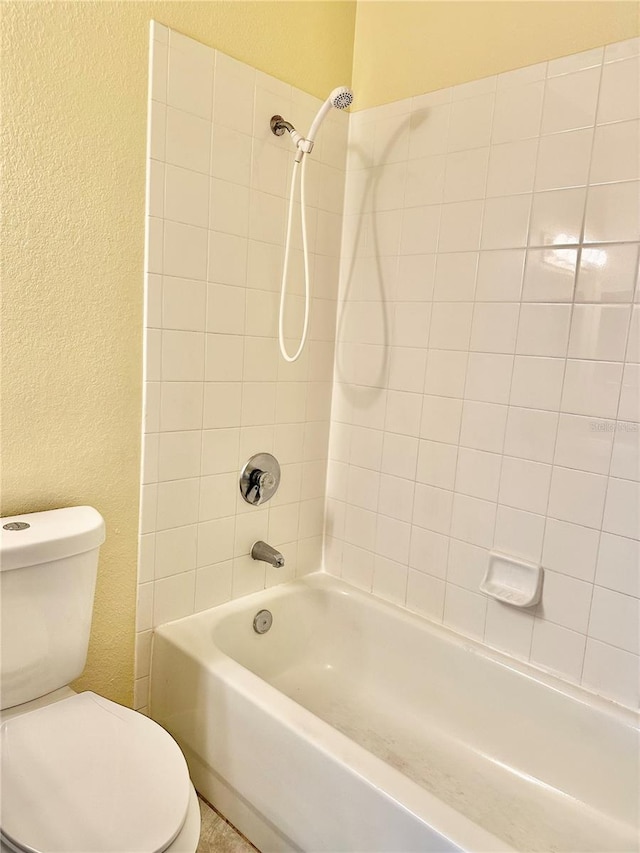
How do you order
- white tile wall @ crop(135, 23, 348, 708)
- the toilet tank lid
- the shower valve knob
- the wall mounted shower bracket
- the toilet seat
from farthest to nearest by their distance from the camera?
1. the shower valve knob
2. the wall mounted shower bracket
3. white tile wall @ crop(135, 23, 348, 708)
4. the toilet tank lid
5. the toilet seat

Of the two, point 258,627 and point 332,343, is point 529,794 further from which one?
point 332,343

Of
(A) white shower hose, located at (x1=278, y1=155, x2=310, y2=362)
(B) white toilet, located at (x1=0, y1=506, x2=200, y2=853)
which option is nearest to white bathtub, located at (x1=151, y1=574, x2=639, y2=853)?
(B) white toilet, located at (x1=0, y1=506, x2=200, y2=853)

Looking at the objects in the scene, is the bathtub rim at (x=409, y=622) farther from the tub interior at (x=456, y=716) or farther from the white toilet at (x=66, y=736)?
the white toilet at (x=66, y=736)

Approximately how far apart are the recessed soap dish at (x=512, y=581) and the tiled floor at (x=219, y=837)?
0.91 m

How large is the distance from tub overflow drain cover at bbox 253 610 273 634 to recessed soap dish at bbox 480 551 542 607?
26.5 inches

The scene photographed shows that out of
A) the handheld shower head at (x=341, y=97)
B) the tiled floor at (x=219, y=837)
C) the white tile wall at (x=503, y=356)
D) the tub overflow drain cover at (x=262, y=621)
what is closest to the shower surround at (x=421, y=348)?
the white tile wall at (x=503, y=356)

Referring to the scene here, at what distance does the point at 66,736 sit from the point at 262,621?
30.3 inches

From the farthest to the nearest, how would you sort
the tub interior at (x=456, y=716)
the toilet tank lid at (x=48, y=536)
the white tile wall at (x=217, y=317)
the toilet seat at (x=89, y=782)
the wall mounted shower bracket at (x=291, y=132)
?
1. the wall mounted shower bracket at (x=291, y=132)
2. the white tile wall at (x=217, y=317)
3. the tub interior at (x=456, y=716)
4. the toilet tank lid at (x=48, y=536)
5. the toilet seat at (x=89, y=782)

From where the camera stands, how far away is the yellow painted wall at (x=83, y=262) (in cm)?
128

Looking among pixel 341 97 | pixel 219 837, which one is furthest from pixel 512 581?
pixel 341 97

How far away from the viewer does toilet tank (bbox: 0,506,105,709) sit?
1.21m

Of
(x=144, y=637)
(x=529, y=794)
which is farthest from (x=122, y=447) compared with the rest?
(x=529, y=794)

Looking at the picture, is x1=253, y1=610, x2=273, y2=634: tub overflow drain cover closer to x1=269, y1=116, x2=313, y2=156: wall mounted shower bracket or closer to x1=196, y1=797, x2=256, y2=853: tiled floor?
x1=196, y1=797, x2=256, y2=853: tiled floor

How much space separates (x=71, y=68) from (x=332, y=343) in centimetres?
108
